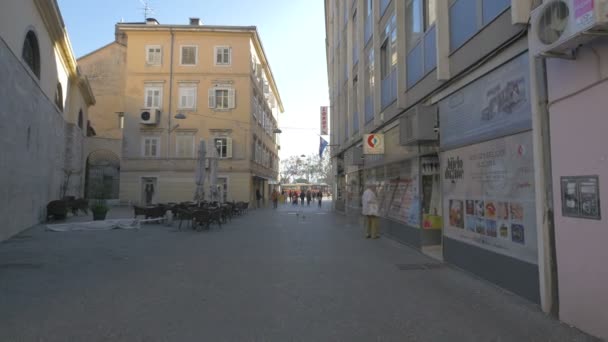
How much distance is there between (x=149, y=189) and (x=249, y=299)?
91.9 feet

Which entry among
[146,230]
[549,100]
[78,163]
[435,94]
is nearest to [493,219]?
[549,100]

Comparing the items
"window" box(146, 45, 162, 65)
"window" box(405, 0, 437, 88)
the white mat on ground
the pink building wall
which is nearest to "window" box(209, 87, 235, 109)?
"window" box(146, 45, 162, 65)

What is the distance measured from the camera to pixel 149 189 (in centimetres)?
3089

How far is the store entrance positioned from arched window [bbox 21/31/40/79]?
13074 millimetres

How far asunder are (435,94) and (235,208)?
15.3 m

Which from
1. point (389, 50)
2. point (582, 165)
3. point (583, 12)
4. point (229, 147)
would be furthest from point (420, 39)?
point (229, 147)

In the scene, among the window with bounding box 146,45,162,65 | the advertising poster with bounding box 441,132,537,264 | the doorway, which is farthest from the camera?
the window with bounding box 146,45,162,65

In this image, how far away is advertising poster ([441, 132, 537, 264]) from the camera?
5.39 metres

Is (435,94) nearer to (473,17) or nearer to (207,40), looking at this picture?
(473,17)

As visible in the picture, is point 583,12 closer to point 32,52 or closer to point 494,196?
point 494,196

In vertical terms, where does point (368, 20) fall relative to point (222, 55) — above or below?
below

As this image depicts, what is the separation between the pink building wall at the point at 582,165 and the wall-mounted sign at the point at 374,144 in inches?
320

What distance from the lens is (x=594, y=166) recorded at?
4.03 m

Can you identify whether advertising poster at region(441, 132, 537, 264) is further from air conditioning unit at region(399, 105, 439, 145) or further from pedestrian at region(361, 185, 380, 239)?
pedestrian at region(361, 185, 380, 239)
